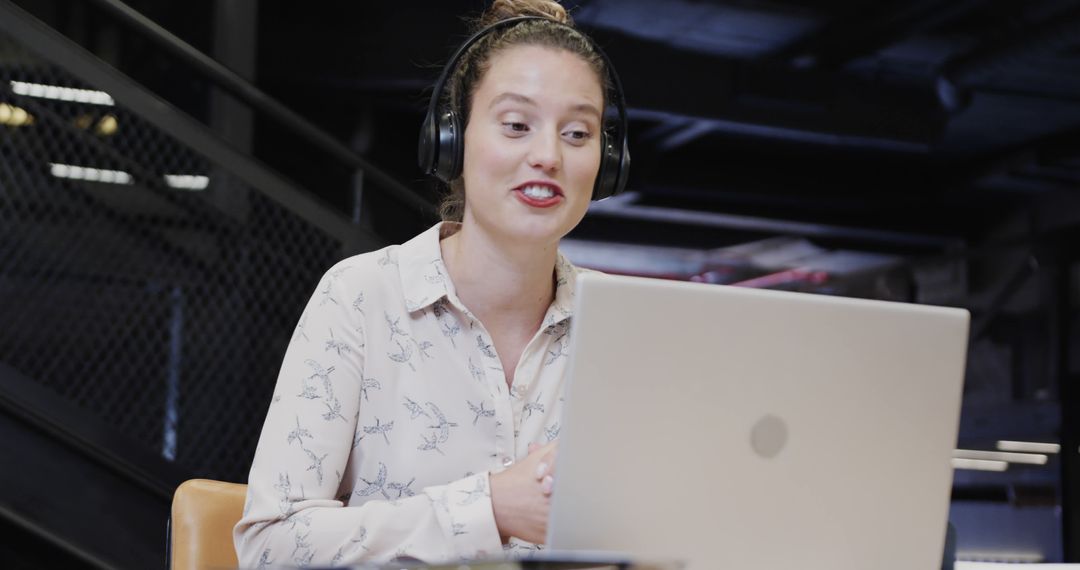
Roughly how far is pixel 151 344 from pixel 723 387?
2541mm

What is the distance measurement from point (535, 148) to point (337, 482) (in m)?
0.47

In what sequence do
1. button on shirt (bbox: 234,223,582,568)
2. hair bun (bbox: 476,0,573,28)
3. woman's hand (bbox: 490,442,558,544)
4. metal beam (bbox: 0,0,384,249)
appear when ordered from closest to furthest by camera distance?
woman's hand (bbox: 490,442,558,544) < button on shirt (bbox: 234,223,582,568) < hair bun (bbox: 476,0,573,28) < metal beam (bbox: 0,0,384,249)

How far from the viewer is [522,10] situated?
5.33 feet

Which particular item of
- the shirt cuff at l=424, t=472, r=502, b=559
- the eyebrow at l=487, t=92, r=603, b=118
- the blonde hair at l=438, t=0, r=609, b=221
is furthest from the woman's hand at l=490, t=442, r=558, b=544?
the blonde hair at l=438, t=0, r=609, b=221

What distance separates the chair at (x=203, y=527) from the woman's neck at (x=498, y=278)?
0.40 metres

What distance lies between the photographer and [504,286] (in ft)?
4.82

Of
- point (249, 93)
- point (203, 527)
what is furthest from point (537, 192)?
point (249, 93)

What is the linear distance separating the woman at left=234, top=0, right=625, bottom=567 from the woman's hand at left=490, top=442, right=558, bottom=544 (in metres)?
0.18

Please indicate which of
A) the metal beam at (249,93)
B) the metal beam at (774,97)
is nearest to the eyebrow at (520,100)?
the metal beam at (249,93)

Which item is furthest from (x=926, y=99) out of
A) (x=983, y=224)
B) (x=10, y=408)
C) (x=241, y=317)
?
(x=10, y=408)

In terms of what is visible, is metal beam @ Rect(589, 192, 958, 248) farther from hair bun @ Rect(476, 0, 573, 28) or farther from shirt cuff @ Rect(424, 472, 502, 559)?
shirt cuff @ Rect(424, 472, 502, 559)

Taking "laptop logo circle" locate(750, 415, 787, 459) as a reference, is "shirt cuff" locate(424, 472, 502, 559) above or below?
below

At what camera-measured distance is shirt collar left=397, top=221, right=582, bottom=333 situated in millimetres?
1424

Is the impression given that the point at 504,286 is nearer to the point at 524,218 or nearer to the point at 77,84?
the point at 524,218
